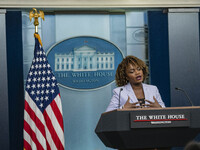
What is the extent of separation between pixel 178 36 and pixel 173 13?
35cm

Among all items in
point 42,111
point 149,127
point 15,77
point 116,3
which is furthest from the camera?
point 116,3

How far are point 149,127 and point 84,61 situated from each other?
305 cm

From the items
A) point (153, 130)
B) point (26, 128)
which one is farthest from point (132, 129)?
point (26, 128)

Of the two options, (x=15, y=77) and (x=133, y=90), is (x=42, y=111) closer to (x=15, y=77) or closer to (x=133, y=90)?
(x=15, y=77)

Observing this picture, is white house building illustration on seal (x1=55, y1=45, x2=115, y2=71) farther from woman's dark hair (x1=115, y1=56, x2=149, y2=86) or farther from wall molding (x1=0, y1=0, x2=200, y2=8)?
woman's dark hair (x1=115, y1=56, x2=149, y2=86)

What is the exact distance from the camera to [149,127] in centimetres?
348

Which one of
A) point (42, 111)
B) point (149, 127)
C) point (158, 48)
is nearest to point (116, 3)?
point (158, 48)

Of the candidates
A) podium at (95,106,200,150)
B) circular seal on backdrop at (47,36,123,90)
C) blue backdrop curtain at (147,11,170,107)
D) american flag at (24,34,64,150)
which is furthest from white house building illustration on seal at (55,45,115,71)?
podium at (95,106,200,150)

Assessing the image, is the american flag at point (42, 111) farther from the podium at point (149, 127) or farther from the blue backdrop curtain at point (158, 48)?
the podium at point (149, 127)

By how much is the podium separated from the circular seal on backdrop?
2.74 meters

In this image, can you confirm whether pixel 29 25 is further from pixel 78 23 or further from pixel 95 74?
pixel 95 74

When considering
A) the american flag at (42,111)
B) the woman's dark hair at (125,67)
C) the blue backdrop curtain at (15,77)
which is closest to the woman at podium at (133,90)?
the woman's dark hair at (125,67)

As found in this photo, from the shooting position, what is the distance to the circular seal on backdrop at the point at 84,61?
6312 mm

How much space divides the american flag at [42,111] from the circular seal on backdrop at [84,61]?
2.18 ft
